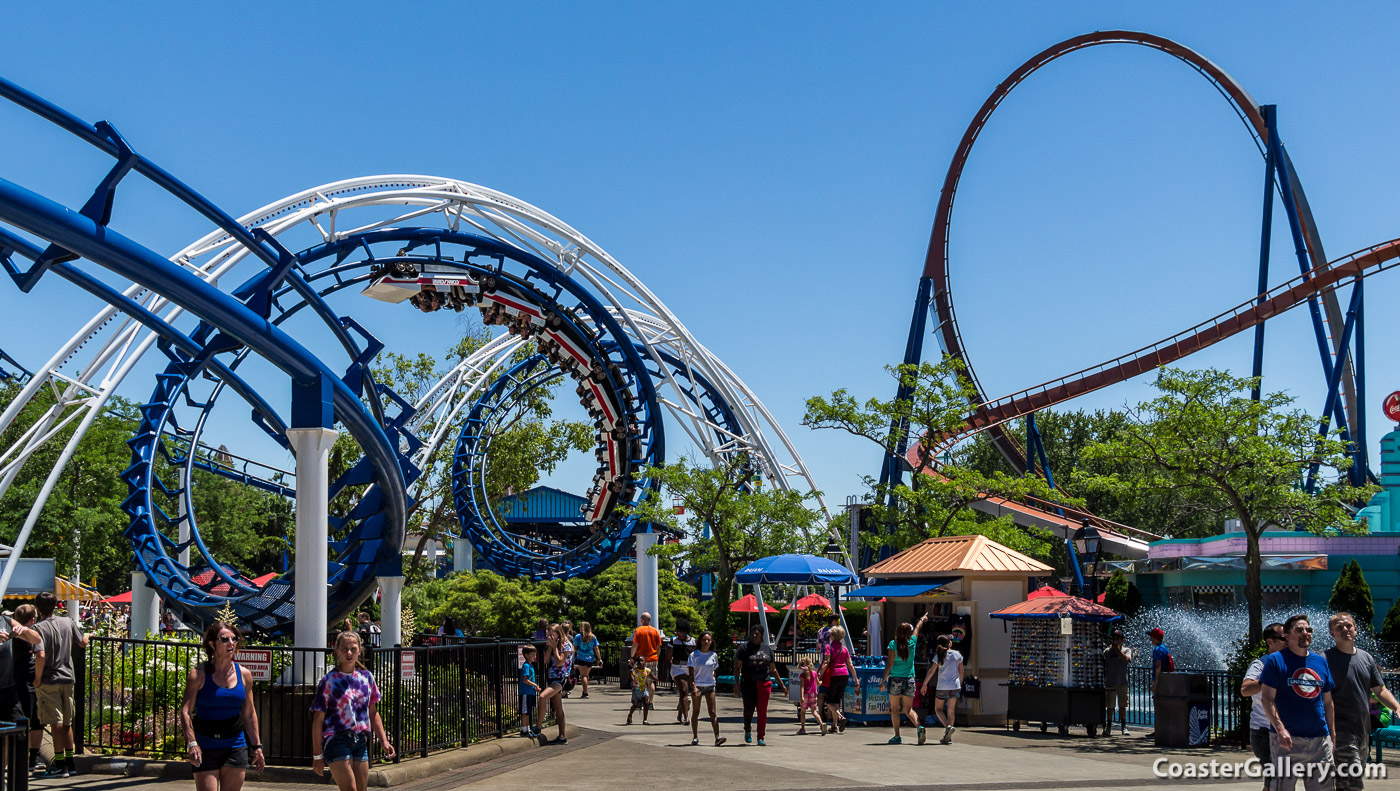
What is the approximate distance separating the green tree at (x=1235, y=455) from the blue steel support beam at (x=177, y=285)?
11.5m

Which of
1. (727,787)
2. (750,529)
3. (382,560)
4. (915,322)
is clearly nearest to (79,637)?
(727,787)

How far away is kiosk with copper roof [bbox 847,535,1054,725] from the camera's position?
66.2 ft

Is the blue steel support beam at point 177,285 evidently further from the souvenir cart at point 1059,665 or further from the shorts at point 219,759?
the souvenir cart at point 1059,665

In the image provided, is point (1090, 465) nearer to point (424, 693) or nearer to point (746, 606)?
point (746, 606)

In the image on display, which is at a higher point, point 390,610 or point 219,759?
point 219,759

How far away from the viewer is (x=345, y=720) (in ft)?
29.9

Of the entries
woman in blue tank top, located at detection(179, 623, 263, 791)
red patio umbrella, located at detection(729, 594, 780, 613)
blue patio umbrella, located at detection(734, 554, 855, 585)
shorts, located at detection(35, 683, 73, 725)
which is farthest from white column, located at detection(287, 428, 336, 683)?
red patio umbrella, located at detection(729, 594, 780, 613)

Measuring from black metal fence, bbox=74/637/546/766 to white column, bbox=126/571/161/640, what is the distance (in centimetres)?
981

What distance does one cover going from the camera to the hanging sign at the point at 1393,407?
39.5 metres

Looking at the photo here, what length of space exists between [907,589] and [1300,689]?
1205 cm

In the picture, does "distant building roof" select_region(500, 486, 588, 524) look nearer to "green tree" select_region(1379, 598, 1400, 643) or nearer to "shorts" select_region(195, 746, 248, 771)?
"green tree" select_region(1379, 598, 1400, 643)

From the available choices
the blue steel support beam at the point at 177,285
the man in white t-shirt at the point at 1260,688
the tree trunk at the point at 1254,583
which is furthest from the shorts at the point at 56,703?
the tree trunk at the point at 1254,583

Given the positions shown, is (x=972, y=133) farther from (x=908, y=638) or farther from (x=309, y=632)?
(x=309, y=632)

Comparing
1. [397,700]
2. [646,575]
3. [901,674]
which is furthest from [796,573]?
[646,575]
